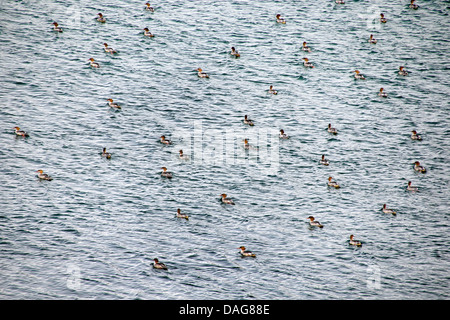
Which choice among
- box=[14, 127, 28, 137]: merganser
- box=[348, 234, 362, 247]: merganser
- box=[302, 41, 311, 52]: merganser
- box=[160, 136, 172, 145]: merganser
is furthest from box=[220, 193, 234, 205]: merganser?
box=[302, 41, 311, 52]: merganser

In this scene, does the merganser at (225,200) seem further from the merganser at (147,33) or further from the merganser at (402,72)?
the merganser at (147,33)

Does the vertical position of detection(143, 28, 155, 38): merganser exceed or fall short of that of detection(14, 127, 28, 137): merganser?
it exceeds it

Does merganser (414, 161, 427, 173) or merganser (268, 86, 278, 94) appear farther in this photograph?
merganser (268, 86, 278, 94)

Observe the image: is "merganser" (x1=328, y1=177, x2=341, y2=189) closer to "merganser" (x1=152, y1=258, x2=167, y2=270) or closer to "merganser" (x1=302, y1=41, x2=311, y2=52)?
"merganser" (x1=152, y1=258, x2=167, y2=270)

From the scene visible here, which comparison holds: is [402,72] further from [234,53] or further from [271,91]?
[234,53]

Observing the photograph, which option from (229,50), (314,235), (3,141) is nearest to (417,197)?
(314,235)

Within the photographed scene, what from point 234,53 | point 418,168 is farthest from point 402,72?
point 234,53

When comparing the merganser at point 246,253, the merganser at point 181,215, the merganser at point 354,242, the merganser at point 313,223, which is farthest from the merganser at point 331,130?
the merganser at point 246,253
